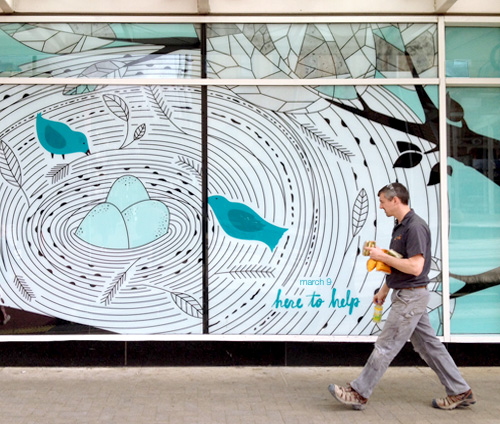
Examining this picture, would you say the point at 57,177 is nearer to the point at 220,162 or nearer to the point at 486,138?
the point at 220,162

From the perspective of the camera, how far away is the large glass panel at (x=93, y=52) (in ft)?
23.1

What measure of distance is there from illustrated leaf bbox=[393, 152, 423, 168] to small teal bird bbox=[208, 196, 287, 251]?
57.8 inches

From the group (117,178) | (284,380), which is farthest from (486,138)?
(117,178)

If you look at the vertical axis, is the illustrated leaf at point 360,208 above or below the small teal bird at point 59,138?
below

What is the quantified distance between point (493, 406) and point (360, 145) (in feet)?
9.71

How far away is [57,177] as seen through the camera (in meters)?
7.00

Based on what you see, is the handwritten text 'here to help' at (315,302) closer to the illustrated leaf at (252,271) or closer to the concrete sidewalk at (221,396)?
the illustrated leaf at (252,271)

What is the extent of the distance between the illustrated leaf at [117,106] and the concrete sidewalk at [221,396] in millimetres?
2734

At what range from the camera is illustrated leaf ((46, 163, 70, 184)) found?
23.0 feet

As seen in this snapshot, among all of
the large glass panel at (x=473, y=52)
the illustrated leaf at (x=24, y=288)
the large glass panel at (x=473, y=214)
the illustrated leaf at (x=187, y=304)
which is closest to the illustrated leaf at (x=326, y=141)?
the large glass panel at (x=473, y=214)

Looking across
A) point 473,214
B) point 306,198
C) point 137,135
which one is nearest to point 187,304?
point 306,198

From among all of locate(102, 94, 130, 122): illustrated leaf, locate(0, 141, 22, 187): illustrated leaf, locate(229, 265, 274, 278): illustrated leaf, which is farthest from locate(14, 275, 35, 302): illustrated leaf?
locate(229, 265, 274, 278): illustrated leaf

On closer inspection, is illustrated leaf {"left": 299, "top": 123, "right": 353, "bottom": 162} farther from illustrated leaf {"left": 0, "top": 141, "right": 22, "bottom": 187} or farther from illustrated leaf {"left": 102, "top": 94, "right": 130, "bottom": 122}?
illustrated leaf {"left": 0, "top": 141, "right": 22, "bottom": 187}

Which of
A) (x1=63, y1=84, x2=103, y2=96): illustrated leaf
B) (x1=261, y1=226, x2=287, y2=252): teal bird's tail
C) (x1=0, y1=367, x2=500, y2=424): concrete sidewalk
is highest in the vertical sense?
(x1=63, y1=84, x2=103, y2=96): illustrated leaf
